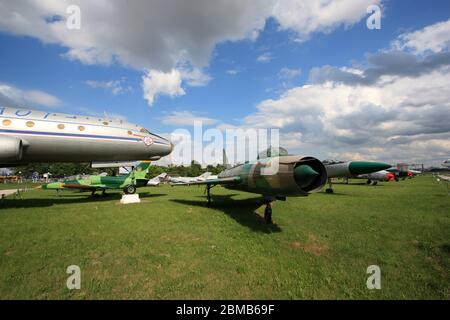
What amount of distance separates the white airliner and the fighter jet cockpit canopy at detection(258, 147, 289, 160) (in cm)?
915

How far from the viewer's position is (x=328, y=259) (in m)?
5.68

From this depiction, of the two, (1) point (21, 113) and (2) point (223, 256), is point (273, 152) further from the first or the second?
(1) point (21, 113)

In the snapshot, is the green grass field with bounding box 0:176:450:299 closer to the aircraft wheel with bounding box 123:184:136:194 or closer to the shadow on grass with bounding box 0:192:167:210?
the shadow on grass with bounding box 0:192:167:210

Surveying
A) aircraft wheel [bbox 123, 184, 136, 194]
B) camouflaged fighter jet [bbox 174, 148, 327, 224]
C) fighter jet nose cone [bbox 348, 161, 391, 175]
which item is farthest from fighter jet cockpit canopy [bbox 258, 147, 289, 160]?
aircraft wheel [bbox 123, 184, 136, 194]

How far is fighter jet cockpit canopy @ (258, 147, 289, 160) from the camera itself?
866 centimetres

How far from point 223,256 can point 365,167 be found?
55.9ft

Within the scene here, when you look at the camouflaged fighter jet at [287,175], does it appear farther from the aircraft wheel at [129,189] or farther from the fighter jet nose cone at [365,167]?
the aircraft wheel at [129,189]

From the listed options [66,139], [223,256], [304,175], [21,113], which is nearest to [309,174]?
[304,175]

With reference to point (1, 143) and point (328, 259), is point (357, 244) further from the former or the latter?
point (1, 143)

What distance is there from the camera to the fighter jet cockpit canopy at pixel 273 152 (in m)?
8.66

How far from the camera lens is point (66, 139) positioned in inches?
475

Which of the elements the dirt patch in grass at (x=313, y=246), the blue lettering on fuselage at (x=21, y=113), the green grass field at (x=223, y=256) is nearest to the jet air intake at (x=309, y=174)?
the dirt patch in grass at (x=313, y=246)
